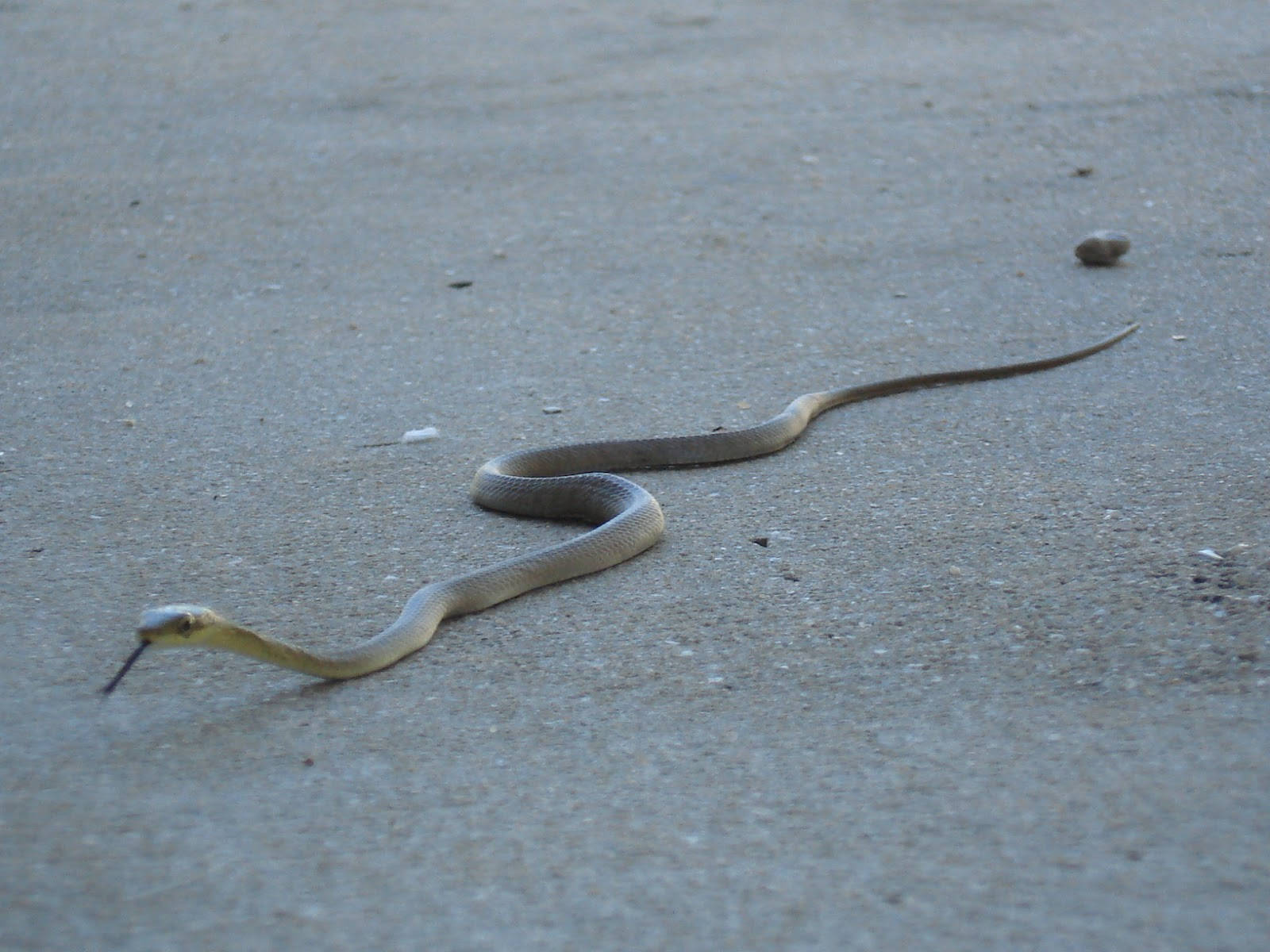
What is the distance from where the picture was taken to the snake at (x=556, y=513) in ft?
10.00

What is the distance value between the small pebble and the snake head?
4374mm

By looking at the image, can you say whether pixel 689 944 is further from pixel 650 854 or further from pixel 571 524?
pixel 571 524

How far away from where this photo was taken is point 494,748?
288 cm

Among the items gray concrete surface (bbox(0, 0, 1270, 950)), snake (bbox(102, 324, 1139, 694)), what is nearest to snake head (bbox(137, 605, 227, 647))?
snake (bbox(102, 324, 1139, 694))

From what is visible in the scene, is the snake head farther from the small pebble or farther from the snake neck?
the small pebble

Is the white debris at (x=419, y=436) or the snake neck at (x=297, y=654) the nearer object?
the snake neck at (x=297, y=654)

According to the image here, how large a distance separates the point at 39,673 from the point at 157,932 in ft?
3.69

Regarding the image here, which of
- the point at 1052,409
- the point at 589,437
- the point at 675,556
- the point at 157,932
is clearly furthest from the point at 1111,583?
the point at 157,932

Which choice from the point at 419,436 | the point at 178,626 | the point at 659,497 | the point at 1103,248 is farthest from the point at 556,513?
the point at 1103,248

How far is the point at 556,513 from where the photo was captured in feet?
14.1

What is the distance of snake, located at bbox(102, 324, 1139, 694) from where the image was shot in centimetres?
305

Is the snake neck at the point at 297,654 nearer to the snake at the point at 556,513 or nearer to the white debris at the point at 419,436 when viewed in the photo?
the snake at the point at 556,513

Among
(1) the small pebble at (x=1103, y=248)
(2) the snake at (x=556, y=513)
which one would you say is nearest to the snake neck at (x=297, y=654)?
(2) the snake at (x=556, y=513)

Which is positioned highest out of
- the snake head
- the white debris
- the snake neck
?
the snake head
